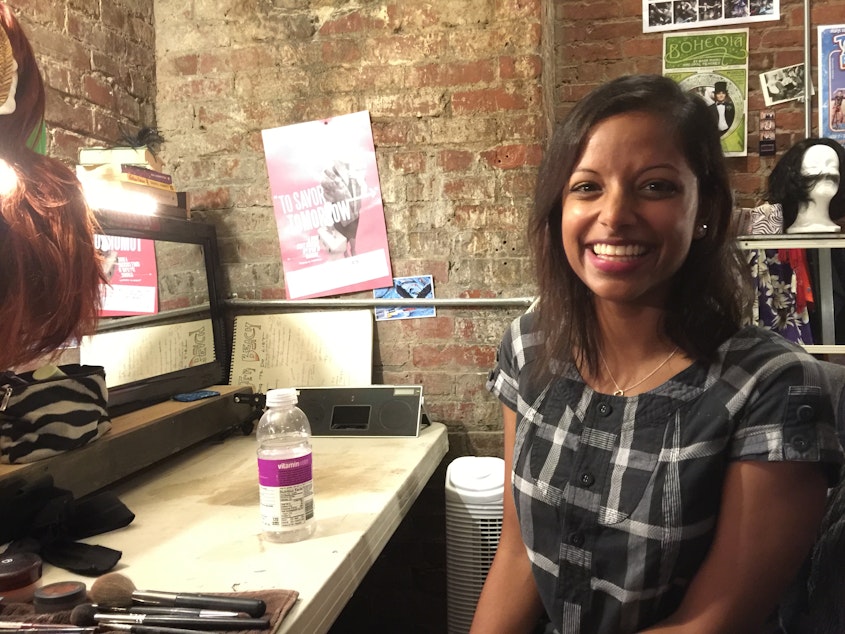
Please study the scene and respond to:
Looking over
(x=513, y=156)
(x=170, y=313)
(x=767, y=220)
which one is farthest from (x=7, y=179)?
(x=767, y=220)

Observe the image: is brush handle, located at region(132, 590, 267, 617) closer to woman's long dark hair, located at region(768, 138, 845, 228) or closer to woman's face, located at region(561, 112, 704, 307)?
woman's face, located at region(561, 112, 704, 307)

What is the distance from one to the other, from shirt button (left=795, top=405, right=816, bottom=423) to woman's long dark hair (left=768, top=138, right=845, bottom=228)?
1.42 metres

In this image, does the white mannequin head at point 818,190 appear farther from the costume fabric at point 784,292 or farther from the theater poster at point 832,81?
the theater poster at point 832,81

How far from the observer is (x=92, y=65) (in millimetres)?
1764

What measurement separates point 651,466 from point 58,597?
83 centimetres

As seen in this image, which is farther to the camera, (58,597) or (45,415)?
(45,415)

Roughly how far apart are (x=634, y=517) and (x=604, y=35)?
1.91m

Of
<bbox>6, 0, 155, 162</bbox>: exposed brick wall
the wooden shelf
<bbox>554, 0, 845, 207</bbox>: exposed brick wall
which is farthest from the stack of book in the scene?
the wooden shelf

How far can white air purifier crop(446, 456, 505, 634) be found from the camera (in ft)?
4.92

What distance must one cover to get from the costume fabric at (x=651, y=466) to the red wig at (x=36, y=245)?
2.41ft

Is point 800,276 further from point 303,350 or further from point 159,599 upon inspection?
point 159,599

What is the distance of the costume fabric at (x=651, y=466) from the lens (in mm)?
833

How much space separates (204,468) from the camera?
4.73ft

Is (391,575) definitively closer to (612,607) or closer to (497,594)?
(497,594)
